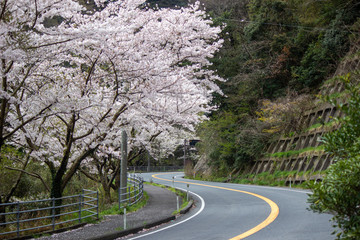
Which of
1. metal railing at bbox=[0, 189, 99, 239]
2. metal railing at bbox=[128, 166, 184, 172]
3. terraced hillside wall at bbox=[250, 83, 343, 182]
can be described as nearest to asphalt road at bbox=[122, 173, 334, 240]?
metal railing at bbox=[0, 189, 99, 239]

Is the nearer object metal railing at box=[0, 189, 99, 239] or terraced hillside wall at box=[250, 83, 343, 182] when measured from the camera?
metal railing at box=[0, 189, 99, 239]

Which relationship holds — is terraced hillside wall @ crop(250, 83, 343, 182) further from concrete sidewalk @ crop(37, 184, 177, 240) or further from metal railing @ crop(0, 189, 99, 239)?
metal railing @ crop(0, 189, 99, 239)

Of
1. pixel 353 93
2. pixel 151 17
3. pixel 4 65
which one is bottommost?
pixel 353 93

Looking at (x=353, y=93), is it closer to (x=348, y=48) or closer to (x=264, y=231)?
(x=264, y=231)

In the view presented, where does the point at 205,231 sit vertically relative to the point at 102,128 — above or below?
below

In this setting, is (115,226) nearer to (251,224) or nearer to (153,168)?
(251,224)

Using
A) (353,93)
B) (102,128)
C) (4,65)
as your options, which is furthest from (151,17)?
(353,93)

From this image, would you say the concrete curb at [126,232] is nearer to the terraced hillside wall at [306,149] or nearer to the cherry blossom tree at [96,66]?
the cherry blossom tree at [96,66]

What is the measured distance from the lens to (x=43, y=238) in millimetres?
9766

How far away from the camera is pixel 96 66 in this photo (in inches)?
502

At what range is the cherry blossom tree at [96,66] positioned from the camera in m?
8.55

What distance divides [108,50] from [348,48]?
22484 millimetres

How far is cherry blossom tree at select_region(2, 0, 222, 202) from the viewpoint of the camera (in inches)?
337

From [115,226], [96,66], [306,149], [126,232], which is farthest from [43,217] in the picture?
[306,149]
